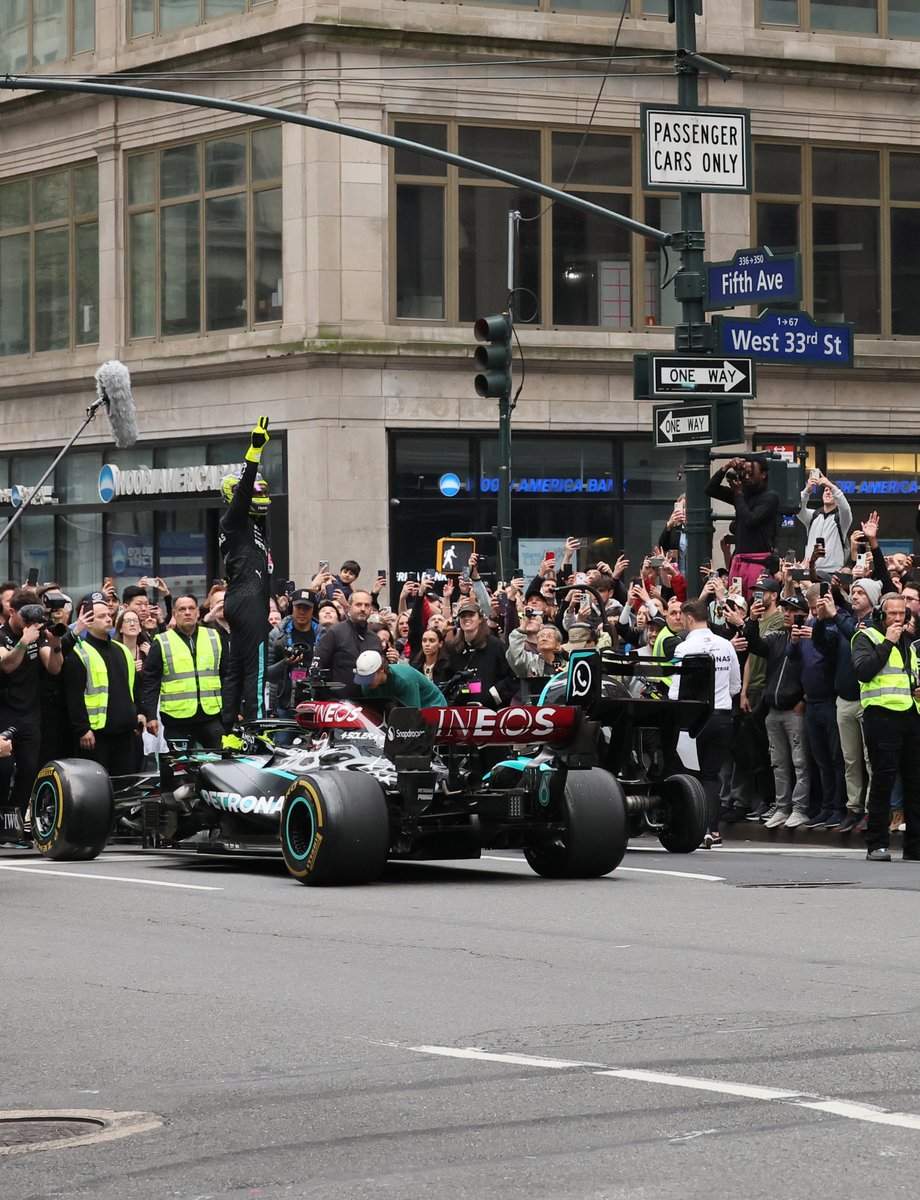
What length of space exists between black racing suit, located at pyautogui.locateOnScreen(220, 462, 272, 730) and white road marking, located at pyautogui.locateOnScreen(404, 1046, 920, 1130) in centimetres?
833

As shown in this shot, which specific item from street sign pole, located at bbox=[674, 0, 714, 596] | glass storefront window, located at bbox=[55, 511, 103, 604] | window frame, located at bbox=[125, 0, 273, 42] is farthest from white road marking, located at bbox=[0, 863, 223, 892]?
glass storefront window, located at bbox=[55, 511, 103, 604]

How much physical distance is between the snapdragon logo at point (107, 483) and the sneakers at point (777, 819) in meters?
18.7

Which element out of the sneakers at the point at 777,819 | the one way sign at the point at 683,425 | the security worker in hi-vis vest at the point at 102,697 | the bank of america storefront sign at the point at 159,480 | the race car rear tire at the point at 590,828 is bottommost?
the sneakers at the point at 777,819

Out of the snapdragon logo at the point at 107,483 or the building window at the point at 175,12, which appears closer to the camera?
the building window at the point at 175,12

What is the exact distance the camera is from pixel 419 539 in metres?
32.0

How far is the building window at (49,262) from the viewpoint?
116 feet

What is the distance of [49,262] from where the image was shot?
36.2 m

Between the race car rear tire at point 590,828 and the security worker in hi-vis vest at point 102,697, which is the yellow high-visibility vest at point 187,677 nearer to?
the security worker in hi-vis vest at point 102,697

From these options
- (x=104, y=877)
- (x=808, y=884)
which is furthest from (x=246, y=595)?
(x=808, y=884)

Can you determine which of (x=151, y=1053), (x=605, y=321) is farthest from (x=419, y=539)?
(x=151, y=1053)

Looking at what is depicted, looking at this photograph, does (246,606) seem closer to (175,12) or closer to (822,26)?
(175,12)

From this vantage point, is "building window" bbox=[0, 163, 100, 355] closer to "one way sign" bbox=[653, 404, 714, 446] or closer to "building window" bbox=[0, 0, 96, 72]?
"building window" bbox=[0, 0, 96, 72]

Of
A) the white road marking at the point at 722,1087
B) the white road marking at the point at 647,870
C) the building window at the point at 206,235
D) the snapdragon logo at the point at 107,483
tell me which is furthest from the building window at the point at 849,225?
the white road marking at the point at 722,1087

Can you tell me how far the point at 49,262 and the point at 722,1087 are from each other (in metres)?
31.1
